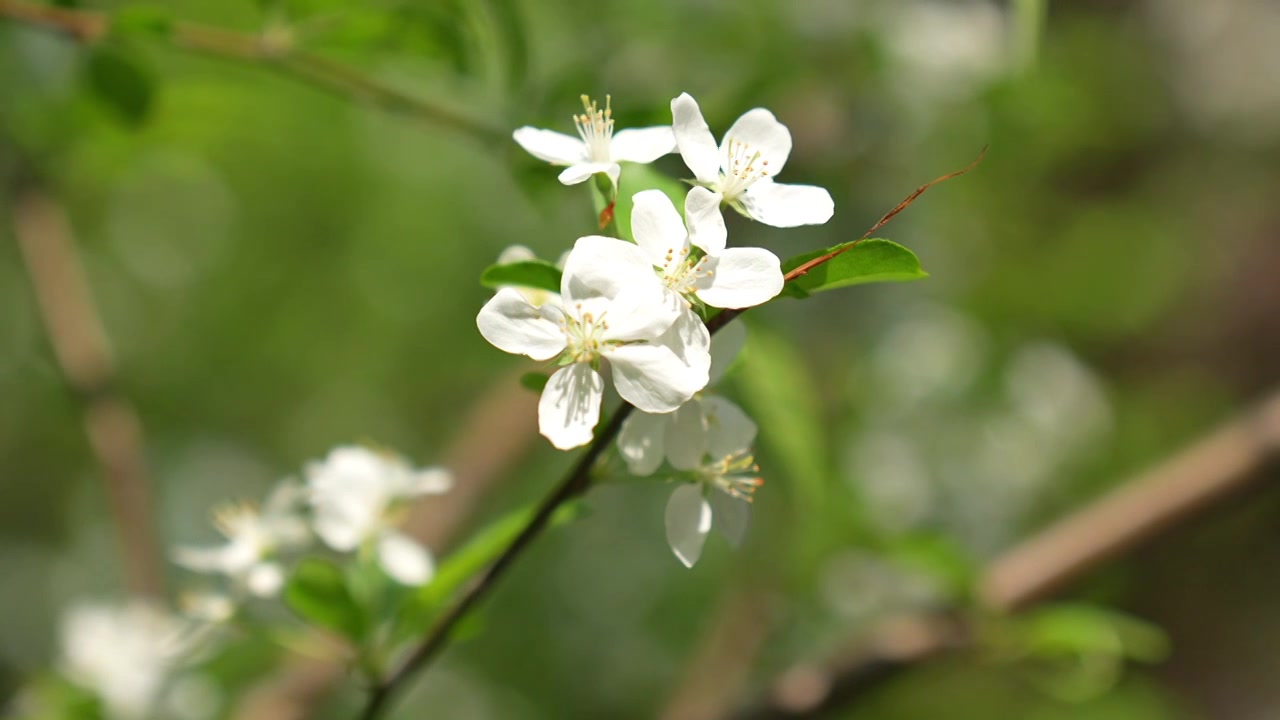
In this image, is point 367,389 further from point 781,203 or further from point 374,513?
point 781,203

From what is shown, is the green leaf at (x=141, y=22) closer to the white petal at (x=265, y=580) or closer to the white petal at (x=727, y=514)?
the white petal at (x=265, y=580)

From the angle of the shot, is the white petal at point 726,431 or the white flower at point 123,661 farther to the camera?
the white flower at point 123,661

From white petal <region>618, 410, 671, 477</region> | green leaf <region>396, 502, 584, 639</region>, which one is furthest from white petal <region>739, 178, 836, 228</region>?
green leaf <region>396, 502, 584, 639</region>

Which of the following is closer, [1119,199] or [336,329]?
[336,329]

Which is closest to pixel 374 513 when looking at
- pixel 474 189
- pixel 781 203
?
pixel 781 203

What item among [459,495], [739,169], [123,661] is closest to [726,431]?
[739,169]

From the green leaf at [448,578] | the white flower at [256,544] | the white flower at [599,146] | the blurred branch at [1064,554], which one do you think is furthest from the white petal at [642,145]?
the blurred branch at [1064,554]
